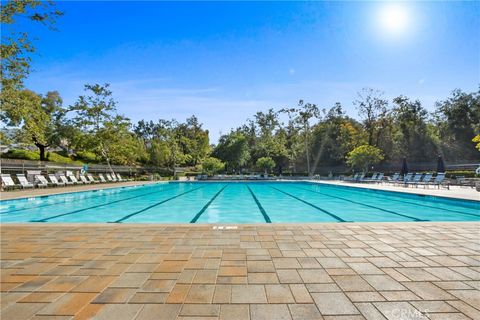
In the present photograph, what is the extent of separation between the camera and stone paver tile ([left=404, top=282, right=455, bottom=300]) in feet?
7.59

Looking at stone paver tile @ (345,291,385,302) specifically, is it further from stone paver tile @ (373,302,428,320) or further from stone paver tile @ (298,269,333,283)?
stone paver tile @ (298,269,333,283)

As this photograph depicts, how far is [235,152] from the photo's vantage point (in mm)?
34906

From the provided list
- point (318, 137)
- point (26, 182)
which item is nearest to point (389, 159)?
point (318, 137)

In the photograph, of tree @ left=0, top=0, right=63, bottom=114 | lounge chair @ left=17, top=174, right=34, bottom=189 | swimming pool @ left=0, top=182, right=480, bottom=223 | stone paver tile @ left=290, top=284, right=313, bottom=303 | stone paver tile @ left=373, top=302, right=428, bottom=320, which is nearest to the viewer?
stone paver tile @ left=373, top=302, right=428, bottom=320

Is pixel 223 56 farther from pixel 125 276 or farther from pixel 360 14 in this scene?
pixel 125 276

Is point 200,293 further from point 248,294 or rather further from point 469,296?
point 469,296

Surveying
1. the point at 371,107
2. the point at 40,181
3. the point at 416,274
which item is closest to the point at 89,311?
the point at 416,274

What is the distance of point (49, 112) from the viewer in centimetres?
2761

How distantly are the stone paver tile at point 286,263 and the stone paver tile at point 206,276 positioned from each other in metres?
0.69

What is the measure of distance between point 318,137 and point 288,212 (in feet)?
88.8

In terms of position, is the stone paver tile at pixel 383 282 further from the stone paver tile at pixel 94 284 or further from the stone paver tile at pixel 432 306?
the stone paver tile at pixel 94 284

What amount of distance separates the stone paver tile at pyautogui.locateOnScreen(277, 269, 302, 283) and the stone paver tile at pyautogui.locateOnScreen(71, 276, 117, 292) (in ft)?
5.35

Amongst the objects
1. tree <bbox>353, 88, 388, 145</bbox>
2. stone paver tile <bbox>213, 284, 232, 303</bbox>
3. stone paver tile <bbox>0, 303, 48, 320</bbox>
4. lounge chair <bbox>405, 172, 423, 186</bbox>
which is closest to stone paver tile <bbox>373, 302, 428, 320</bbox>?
stone paver tile <bbox>213, 284, 232, 303</bbox>

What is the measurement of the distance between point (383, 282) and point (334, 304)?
72cm
